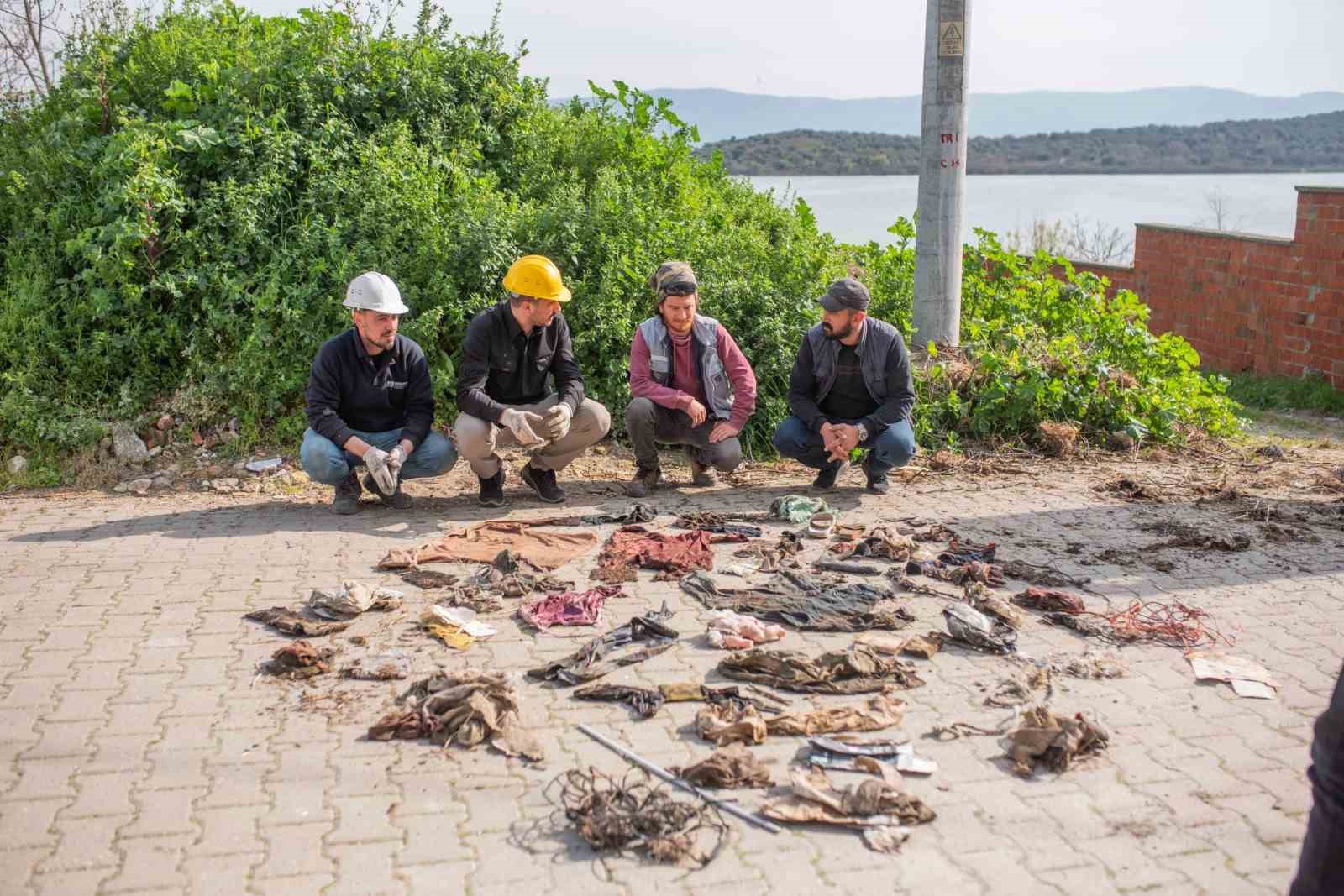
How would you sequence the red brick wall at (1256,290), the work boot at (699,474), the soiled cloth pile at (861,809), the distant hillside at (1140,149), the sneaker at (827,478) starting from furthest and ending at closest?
1. the distant hillside at (1140,149)
2. the red brick wall at (1256,290)
3. the work boot at (699,474)
4. the sneaker at (827,478)
5. the soiled cloth pile at (861,809)

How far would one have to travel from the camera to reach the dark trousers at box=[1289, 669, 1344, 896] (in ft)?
7.06

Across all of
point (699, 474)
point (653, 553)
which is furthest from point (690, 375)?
point (653, 553)

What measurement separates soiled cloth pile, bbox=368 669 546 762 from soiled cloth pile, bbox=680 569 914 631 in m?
1.65

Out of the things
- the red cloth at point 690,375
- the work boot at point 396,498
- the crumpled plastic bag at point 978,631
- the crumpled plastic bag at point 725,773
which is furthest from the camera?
the red cloth at point 690,375

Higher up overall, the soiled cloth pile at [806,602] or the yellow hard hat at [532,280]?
the yellow hard hat at [532,280]

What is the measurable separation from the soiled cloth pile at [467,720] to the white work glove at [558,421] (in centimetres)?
337

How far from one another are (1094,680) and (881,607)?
1220mm

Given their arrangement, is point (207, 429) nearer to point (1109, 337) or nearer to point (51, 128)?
point (51, 128)

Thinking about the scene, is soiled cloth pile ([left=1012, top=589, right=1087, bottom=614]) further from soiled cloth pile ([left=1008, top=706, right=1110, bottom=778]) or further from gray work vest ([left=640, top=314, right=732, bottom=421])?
gray work vest ([left=640, top=314, right=732, bottom=421])

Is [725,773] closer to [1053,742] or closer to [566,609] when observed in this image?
[1053,742]

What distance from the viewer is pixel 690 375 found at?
866 cm

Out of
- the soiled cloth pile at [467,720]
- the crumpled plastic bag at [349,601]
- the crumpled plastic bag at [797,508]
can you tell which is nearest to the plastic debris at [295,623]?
the crumpled plastic bag at [349,601]

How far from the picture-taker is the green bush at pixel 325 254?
30.9 ft

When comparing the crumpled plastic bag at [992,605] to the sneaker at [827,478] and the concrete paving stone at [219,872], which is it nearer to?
the sneaker at [827,478]
